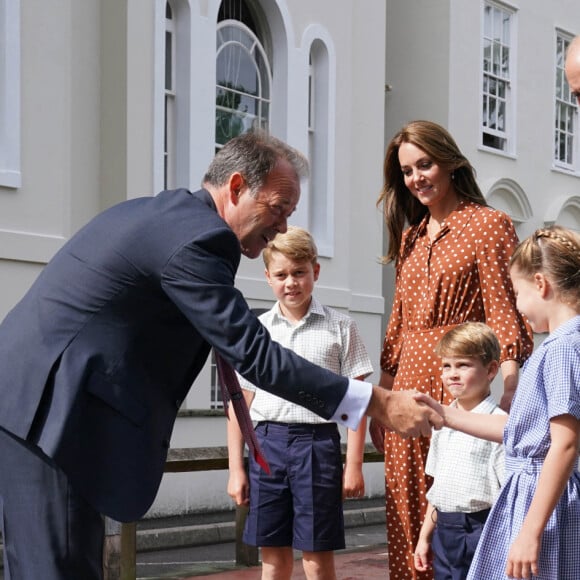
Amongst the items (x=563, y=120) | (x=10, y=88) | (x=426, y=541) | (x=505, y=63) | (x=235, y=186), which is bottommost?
(x=426, y=541)

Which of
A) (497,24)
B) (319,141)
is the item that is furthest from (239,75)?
(497,24)

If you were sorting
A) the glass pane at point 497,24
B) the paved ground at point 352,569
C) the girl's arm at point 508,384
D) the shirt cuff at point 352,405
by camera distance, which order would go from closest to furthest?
the shirt cuff at point 352,405, the girl's arm at point 508,384, the paved ground at point 352,569, the glass pane at point 497,24

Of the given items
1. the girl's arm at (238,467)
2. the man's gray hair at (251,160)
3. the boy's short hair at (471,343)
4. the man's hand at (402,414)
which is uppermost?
the man's gray hair at (251,160)

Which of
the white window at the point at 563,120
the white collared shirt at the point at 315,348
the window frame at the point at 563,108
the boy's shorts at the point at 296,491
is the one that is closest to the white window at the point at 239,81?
the window frame at the point at 563,108

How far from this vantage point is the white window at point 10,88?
10.7 meters

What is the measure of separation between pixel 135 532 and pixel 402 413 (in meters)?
2.73

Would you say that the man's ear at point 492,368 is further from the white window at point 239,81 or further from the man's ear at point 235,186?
the white window at point 239,81

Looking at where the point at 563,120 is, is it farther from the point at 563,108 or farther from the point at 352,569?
the point at 352,569

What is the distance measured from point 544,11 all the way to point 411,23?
109 inches

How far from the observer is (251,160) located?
3.78m

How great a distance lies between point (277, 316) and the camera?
18.2ft

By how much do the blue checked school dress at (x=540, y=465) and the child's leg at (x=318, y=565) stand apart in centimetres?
142

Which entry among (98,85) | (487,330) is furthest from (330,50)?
(487,330)

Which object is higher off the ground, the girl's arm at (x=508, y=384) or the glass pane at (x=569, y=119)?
the glass pane at (x=569, y=119)
